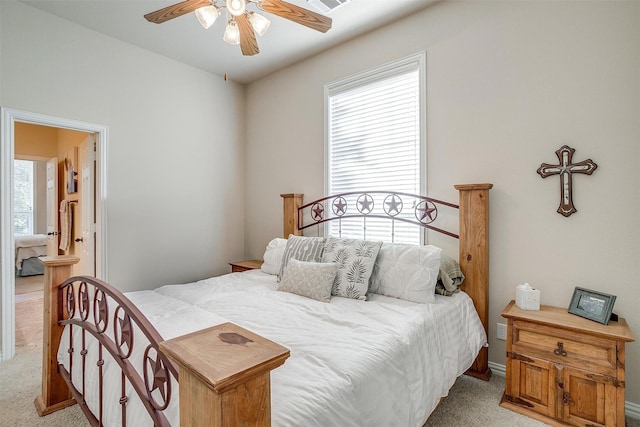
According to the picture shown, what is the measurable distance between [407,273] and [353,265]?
383 mm

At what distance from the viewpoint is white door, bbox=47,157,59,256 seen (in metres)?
4.94

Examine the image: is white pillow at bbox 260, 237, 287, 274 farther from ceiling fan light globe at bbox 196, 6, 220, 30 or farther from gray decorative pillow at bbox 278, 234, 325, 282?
ceiling fan light globe at bbox 196, 6, 220, 30

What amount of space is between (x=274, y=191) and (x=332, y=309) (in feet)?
7.49

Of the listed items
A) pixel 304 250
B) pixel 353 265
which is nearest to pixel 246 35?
pixel 304 250

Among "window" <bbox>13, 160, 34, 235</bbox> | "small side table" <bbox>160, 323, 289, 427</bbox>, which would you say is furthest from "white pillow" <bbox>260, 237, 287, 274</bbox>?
"window" <bbox>13, 160, 34, 235</bbox>

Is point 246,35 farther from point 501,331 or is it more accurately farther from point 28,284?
point 28,284

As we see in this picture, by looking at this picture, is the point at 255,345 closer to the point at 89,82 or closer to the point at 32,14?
the point at 89,82

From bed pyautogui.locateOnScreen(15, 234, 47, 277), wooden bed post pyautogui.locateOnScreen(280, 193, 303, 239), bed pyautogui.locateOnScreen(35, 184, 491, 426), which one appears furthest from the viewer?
bed pyautogui.locateOnScreen(15, 234, 47, 277)

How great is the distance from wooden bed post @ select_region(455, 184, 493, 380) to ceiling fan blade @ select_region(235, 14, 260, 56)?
179 centimetres

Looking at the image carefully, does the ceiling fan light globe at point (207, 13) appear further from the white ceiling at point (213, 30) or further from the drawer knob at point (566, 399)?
the drawer knob at point (566, 399)

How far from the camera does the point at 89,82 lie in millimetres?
2986

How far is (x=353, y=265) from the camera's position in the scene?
2.28m

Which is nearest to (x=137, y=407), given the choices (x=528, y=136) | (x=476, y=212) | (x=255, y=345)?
(x=255, y=345)

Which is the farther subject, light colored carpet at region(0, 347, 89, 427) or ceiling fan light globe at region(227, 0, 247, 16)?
light colored carpet at region(0, 347, 89, 427)
